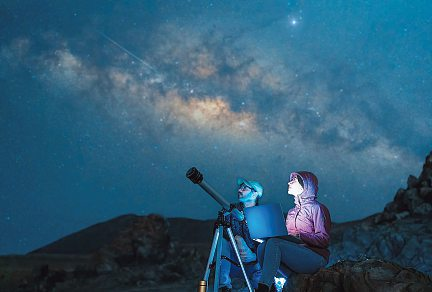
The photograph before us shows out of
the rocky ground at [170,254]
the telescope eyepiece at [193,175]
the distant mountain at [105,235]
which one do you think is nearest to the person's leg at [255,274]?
the telescope eyepiece at [193,175]

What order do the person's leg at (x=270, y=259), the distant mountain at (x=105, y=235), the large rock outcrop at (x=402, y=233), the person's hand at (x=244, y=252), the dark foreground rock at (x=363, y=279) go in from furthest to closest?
the distant mountain at (x=105, y=235) → the large rock outcrop at (x=402, y=233) → the person's hand at (x=244, y=252) → the person's leg at (x=270, y=259) → the dark foreground rock at (x=363, y=279)

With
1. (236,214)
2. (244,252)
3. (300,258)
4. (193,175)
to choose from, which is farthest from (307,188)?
(193,175)

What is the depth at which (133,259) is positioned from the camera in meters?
21.1

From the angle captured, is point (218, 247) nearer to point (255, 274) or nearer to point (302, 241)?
point (255, 274)

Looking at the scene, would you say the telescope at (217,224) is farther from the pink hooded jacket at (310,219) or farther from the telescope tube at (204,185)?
the pink hooded jacket at (310,219)

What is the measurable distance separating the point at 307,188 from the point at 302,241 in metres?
0.68

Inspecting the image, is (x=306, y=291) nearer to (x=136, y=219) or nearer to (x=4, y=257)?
(x=136, y=219)

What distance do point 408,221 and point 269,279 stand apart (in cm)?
1719

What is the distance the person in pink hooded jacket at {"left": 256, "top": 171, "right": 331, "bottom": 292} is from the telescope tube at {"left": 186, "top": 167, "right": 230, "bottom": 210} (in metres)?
0.70

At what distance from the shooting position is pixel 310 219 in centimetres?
521

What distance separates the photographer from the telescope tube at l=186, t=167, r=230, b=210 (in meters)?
4.35

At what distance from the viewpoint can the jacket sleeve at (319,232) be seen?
199 inches

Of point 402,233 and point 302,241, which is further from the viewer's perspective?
point 402,233

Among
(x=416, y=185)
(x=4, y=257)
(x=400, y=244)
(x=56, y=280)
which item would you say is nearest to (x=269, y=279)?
(x=400, y=244)
